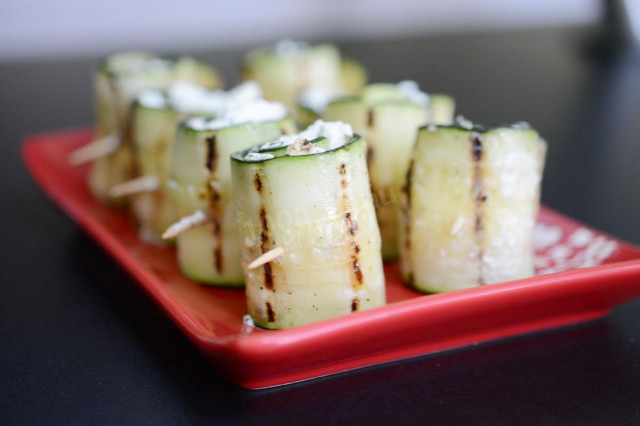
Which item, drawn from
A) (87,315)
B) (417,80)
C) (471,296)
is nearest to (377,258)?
(471,296)

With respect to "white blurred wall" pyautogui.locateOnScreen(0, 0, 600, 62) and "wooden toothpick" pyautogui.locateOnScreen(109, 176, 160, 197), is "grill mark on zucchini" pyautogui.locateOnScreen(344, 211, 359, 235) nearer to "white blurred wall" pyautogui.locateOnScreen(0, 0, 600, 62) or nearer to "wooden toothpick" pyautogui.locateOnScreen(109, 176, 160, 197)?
"wooden toothpick" pyautogui.locateOnScreen(109, 176, 160, 197)

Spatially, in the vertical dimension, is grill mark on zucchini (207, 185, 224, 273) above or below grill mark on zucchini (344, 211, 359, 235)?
below

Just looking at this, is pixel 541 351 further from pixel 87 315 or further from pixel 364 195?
pixel 87 315

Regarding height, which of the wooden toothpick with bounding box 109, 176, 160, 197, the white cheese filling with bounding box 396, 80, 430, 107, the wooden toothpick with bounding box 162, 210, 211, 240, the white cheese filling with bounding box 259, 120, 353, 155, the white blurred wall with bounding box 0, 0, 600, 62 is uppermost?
the white cheese filling with bounding box 259, 120, 353, 155

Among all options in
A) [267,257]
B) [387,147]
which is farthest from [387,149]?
[267,257]

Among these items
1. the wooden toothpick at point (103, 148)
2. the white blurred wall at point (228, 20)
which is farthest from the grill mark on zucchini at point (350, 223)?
the white blurred wall at point (228, 20)

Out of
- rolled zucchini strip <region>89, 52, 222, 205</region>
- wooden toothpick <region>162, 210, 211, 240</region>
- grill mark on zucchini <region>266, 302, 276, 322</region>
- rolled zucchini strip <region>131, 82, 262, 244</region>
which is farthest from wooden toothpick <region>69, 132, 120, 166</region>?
grill mark on zucchini <region>266, 302, 276, 322</region>

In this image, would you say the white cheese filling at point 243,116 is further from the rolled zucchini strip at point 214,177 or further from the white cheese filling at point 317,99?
the white cheese filling at point 317,99
